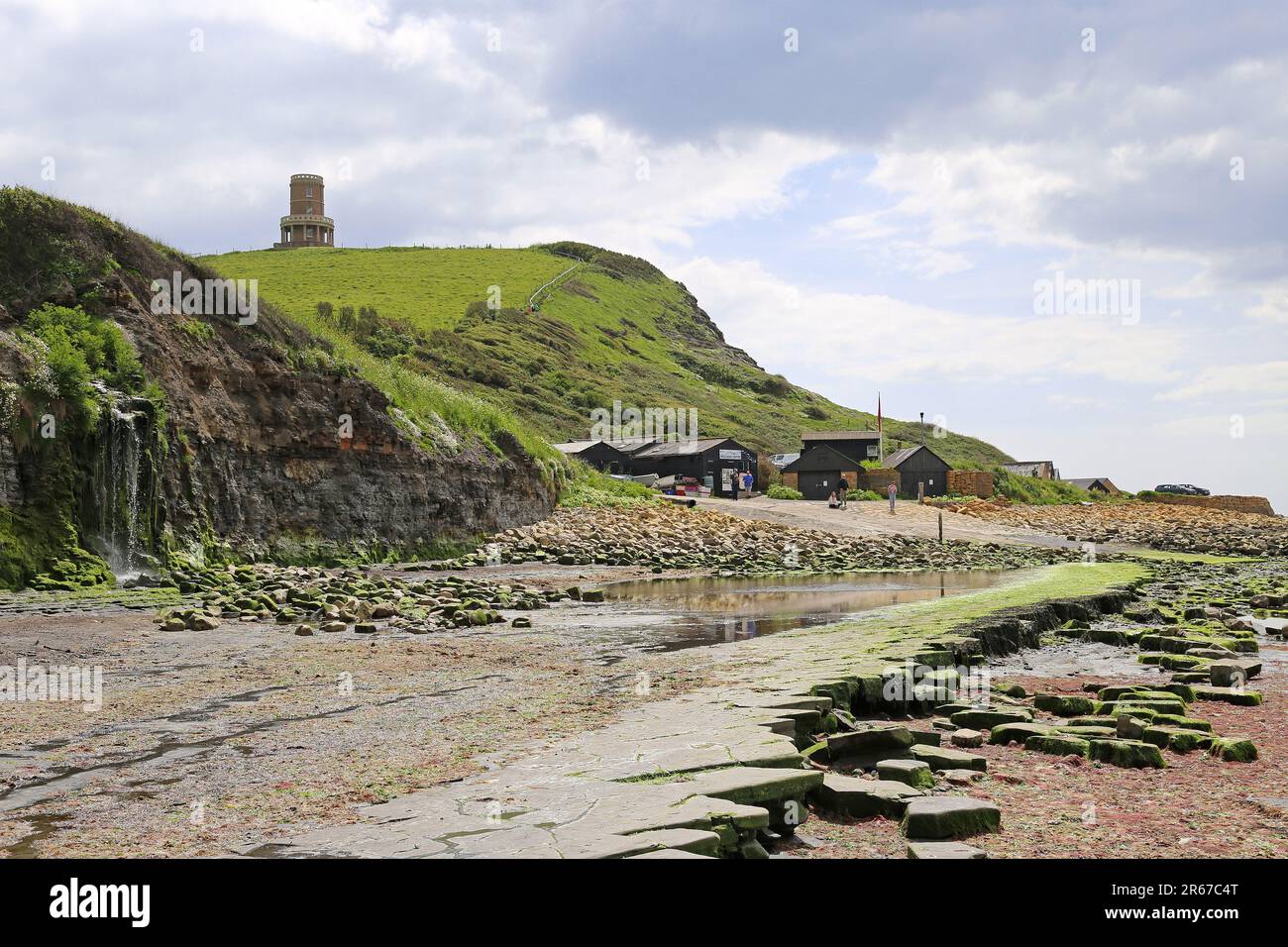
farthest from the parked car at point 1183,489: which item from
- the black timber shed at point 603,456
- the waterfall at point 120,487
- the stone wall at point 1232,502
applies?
the waterfall at point 120,487

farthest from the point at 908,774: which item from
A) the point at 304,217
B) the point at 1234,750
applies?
the point at 304,217

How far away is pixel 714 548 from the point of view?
41.6 meters

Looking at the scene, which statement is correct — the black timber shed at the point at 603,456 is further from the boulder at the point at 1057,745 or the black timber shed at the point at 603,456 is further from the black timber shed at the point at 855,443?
the boulder at the point at 1057,745

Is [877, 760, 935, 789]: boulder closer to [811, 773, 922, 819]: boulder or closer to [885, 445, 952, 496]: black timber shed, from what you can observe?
[811, 773, 922, 819]: boulder

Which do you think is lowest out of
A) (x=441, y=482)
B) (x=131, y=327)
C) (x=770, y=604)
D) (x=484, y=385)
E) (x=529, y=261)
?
(x=770, y=604)

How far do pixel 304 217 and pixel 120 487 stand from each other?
152 m

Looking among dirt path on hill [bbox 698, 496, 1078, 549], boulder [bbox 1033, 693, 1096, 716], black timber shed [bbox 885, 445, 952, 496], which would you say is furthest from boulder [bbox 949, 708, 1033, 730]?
black timber shed [bbox 885, 445, 952, 496]

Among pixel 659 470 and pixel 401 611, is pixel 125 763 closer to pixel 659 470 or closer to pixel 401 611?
pixel 401 611

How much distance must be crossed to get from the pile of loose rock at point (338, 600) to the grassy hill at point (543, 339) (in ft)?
172

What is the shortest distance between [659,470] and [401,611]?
64538 mm

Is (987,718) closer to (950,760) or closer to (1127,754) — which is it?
(1127,754)

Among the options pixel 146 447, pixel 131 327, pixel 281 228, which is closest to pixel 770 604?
pixel 146 447

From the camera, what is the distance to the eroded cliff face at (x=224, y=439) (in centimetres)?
2402
